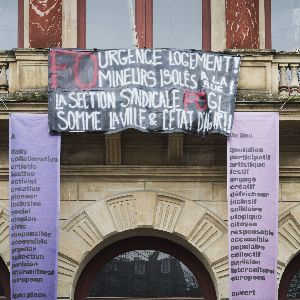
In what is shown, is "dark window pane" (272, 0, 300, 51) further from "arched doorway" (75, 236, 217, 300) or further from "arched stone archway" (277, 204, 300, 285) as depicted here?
"arched doorway" (75, 236, 217, 300)

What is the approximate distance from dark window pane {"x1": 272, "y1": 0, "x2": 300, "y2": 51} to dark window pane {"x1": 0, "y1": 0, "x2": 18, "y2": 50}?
446cm

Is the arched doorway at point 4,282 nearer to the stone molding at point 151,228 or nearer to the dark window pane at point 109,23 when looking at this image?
the stone molding at point 151,228

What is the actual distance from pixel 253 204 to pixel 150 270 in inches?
91.0

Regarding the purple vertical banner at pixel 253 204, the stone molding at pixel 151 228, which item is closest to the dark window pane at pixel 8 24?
the stone molding at pixel 151 228

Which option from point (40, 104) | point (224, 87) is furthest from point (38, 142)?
point (224, 87)

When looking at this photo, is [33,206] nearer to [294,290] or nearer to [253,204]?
[253,204]

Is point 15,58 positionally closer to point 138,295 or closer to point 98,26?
point 98,26

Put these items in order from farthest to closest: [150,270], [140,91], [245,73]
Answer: [150,270] < [245,73] < [140,91]

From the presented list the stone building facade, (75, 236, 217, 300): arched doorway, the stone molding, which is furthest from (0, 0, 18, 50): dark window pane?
(75, 236, 217, 300): arched doorway

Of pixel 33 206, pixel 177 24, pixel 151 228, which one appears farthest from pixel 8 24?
pixel 151 228

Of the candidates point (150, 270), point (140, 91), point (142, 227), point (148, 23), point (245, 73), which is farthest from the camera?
point (148, 23)

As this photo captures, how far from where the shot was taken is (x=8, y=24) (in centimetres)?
1856

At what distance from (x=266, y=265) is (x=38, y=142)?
13.2 ft

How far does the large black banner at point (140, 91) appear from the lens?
16.8m
